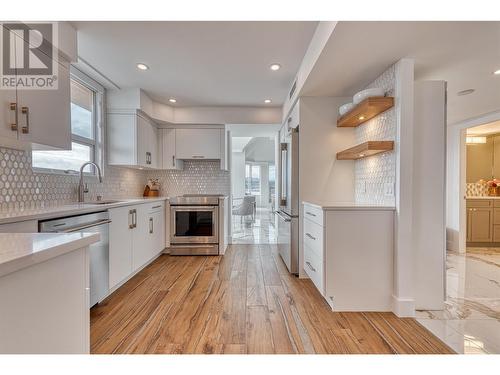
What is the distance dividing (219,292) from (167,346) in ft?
2.89

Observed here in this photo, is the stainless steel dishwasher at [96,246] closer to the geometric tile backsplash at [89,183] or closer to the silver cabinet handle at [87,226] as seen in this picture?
the silver cabinet handle at [87,226]

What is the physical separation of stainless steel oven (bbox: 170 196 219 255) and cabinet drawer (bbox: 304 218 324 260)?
1.62 m

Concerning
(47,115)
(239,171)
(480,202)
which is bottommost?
(480,202)

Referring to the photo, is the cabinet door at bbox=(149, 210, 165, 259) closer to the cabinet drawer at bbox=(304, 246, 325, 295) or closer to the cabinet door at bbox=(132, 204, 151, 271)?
the cabinet door at bbox=(132, 204, 151, 271)

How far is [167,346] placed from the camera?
1.63 meters

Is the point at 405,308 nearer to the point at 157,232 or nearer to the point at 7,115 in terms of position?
the point at 157,232

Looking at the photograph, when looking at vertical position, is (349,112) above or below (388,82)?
below

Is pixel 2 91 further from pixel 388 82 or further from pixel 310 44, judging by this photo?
pixel 388 82


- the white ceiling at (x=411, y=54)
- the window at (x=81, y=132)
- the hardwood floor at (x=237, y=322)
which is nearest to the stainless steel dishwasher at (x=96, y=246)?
the hardwood floor at (x=237, y=322)

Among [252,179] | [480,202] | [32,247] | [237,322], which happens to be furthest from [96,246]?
[252,179]

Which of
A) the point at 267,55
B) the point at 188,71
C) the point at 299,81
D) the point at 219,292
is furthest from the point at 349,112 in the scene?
the point at 219,292

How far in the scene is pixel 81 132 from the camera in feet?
9.70

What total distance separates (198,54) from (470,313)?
3.46m

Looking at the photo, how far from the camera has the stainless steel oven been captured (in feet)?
12.6
